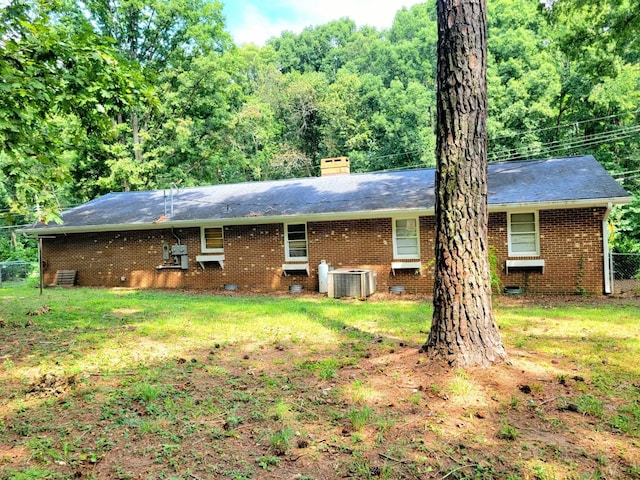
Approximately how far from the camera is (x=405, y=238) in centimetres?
1291

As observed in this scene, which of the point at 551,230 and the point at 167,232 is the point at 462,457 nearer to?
the point at 551,230

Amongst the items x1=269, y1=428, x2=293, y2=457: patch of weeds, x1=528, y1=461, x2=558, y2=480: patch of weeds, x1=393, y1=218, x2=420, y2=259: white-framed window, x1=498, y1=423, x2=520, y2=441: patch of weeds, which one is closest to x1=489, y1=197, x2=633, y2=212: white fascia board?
x1=393, y1=218, x2=420, y2=259: white-framed window

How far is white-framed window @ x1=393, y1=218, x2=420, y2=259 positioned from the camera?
42.0ft

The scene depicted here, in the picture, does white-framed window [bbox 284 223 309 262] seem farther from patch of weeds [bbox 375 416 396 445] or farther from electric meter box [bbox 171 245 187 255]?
patch of weeds [bbox 375 416 396 445]

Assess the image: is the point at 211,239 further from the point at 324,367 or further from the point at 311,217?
the point at 324,367

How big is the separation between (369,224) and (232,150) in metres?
16.6

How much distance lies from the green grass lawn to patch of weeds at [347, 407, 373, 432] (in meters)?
0.02

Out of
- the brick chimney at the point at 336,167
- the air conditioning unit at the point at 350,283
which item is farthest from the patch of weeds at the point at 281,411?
the brick chimney at the point at 336,167

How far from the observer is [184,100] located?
79.7ft

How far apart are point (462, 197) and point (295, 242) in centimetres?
986

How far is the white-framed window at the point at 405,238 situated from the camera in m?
12.8

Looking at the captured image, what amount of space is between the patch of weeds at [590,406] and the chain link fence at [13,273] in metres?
20.6

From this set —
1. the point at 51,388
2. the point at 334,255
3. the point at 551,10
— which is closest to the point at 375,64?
the point at 551,10

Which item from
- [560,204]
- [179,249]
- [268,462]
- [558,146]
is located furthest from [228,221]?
[558,146]
